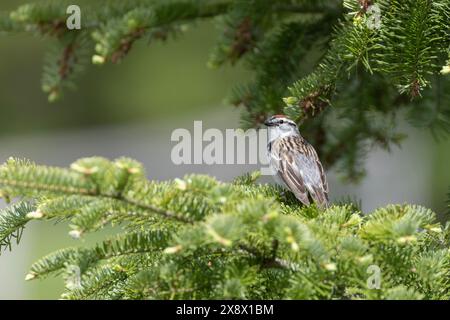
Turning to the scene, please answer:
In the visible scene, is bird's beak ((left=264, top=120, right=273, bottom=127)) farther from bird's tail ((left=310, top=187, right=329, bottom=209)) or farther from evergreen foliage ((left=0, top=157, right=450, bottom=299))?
evergreen foliage ((left=0, top=157, right=450, bottom=299))

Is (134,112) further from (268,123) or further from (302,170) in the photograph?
(268,123)

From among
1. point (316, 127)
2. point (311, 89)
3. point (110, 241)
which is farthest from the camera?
point (316, 127)

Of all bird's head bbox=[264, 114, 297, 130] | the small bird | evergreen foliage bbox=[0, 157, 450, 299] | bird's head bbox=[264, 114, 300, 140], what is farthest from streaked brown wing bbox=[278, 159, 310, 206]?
evergreen foliage bbox=[0, 157, 450, 299]

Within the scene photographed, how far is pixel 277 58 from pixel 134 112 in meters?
10.4

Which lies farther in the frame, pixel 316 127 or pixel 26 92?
pixel 26 92

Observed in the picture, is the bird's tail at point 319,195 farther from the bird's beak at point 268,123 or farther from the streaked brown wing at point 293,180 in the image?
the bird's beak at point 268,123

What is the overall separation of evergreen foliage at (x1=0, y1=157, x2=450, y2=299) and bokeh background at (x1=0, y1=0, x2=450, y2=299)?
7555mm

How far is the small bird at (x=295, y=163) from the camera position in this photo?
140 inches

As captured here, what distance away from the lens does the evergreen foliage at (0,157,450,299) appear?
5.92ft

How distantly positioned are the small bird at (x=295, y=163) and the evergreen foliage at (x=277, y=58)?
0.12 metres
